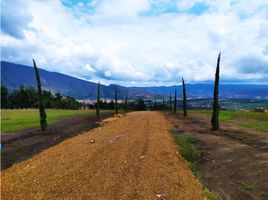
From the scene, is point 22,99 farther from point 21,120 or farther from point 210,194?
point 210,194

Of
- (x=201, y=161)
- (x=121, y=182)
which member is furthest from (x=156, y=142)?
(x=121, y=182)

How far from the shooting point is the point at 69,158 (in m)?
18.8

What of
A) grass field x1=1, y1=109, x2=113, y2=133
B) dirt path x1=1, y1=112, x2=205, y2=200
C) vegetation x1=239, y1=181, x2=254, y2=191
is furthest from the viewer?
grass field x1=1, y1=109, x2=113, y2=133

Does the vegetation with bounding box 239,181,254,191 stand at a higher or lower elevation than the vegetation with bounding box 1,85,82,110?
lower

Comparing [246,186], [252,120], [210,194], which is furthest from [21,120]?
[210,194]

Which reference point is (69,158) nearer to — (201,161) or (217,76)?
(201,161)

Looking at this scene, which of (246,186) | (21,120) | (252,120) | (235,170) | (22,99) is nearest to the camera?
(246,186)

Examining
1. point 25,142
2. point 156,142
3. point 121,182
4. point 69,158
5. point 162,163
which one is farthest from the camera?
point 25,142

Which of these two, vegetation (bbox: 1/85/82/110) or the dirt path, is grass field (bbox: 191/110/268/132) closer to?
the dirt path

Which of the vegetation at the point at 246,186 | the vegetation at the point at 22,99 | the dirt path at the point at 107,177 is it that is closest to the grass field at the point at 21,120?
the dirt path at the point at 107,177

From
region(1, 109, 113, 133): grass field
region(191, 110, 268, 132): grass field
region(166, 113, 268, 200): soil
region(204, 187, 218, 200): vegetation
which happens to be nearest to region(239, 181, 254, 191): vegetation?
region(166, 113, 268, 200): soil

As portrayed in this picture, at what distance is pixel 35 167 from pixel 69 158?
6.48 feet

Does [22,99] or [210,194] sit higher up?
[22,99]

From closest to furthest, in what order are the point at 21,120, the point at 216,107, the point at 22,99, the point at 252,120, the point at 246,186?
1. the point at 246,186
2. the point at 216,107
3. the point at 252,120
4. the point at 21,120
5. the point at 22,99
